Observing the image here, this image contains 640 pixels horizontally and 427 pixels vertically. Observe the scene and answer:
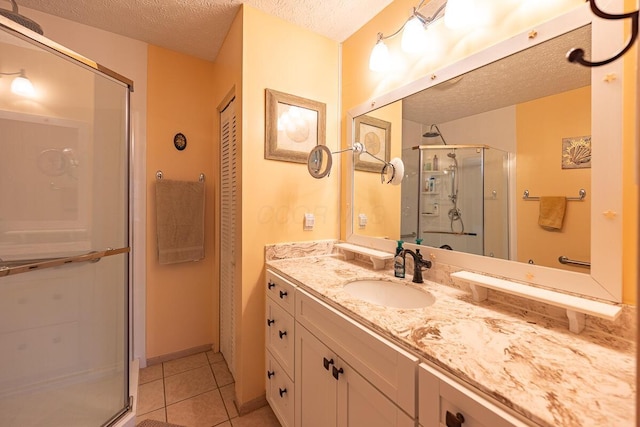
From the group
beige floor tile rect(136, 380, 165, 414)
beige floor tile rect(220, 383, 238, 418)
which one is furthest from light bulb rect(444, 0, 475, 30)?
beige floor tile rect(136, 380, 165, 414)

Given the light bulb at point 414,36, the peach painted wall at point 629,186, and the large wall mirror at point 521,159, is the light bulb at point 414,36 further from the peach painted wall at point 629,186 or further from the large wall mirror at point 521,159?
the peach painted wall at point 629,186

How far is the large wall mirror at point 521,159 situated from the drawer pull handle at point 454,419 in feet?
1.89

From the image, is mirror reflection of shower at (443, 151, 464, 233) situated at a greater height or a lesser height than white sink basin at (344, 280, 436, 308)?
greater

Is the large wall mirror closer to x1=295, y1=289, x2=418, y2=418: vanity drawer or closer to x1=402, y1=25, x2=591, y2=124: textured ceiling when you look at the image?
x1=402, y1=25, x2=591, y2=124: textured ceiling

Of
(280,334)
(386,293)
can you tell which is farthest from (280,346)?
(386,293)

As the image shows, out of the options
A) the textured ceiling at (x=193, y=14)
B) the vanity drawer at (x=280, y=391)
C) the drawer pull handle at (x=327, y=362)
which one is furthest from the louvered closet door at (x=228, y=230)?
the drawer pull handle at (x=327, y=362)

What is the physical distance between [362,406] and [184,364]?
1.73 m

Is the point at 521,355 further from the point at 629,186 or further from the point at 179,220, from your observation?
the point at 179,220

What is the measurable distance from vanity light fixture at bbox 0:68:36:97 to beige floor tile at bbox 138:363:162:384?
6.03ft

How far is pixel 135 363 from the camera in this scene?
181 centimetres

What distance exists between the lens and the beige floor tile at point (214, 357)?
1.98 meters

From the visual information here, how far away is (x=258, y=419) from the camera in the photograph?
143 centimetres

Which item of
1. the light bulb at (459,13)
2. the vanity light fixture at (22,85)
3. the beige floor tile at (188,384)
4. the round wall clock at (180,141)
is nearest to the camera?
the light bulb at (459,13)

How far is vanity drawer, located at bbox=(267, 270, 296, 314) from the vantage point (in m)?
1.19
